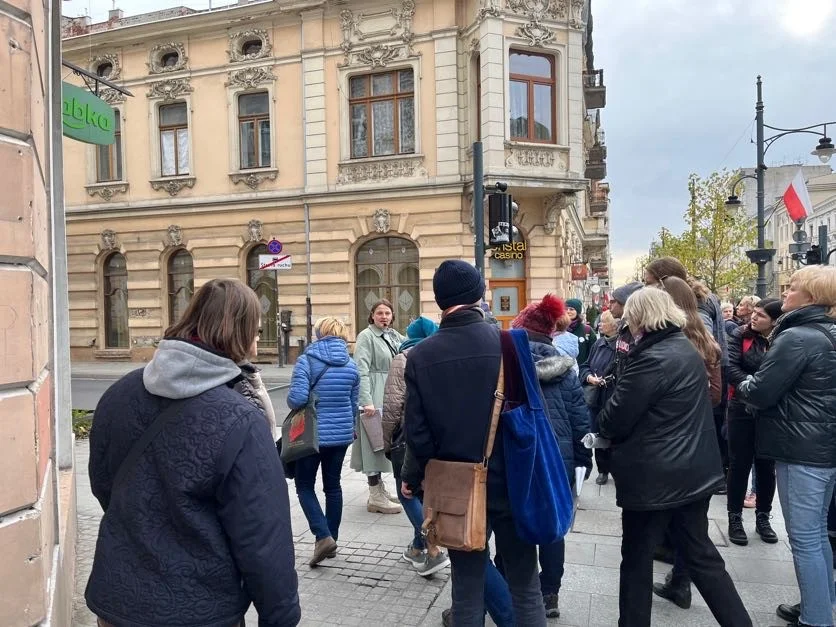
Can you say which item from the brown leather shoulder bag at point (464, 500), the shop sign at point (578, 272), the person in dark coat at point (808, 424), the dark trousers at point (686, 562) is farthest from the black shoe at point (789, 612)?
the shop sign at point (578, 272)

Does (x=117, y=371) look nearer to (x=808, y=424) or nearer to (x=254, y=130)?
(x=254, y=130)

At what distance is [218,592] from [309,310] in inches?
706

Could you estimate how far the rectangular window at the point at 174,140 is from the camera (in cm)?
2108

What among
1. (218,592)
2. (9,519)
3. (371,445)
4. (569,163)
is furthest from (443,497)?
(569,163)

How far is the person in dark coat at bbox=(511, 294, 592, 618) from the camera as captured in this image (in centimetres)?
392

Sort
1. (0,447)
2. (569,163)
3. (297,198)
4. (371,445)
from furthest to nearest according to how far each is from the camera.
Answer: (297,198)
(569,163)
(371,445)
(0,447)

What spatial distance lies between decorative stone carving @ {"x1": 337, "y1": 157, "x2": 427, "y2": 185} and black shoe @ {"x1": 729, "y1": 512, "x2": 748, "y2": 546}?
1473 cm

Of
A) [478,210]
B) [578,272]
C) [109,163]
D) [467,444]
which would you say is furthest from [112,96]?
[467,444]

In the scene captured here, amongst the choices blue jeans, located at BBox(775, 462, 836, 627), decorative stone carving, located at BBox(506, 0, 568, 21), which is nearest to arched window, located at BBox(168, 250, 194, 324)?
decorative stone carving, located at BBox(506, 0, 568, 21)

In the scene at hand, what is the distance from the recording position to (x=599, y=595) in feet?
14.0

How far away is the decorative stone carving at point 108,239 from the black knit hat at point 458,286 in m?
21.1

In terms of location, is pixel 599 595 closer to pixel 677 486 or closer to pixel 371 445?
pixel 677 486

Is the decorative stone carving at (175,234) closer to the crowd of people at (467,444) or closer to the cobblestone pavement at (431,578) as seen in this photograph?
the cobblestone pavement at (431,578)

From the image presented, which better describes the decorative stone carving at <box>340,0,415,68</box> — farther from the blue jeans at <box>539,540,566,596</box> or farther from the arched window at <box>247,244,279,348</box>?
the blue jeans at <box>539,540,566,596</box>
